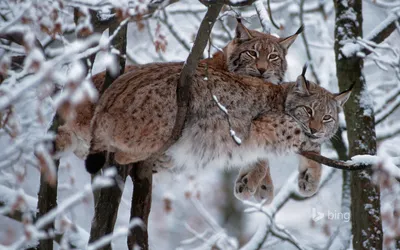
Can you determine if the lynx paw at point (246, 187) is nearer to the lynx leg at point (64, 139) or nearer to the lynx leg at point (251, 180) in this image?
the lynx leg at point (251, 180)

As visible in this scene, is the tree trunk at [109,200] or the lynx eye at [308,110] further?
the lynx eye at [308,110]

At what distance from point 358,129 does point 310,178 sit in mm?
733

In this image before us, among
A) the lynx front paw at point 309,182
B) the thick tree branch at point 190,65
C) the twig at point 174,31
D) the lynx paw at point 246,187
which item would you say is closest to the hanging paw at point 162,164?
the thick tree branch at point 190,65

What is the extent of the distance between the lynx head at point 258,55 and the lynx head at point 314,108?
65 centimetres

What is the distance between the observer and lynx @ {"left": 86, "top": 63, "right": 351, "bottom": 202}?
484 cm

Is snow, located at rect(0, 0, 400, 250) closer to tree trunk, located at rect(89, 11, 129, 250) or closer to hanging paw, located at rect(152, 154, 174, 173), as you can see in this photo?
hanging paw, located at rect(152, 154, 174, 173)

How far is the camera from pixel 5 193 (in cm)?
518

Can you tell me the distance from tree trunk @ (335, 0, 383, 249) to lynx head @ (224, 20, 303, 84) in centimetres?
51

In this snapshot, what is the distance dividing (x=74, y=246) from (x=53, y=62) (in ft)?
10.1

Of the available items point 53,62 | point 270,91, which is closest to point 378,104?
point 270,91

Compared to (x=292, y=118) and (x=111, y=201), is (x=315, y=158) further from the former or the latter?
(x=111, y=201)

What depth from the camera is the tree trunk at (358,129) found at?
568 cm

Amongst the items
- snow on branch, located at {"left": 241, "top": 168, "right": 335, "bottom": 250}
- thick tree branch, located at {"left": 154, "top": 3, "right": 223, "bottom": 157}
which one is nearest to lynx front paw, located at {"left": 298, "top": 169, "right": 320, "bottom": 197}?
snow on branch, located at {"left": 241, "top": 168, "right": 335, "bottom": 250}

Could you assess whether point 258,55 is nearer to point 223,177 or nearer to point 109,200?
point 109,200
